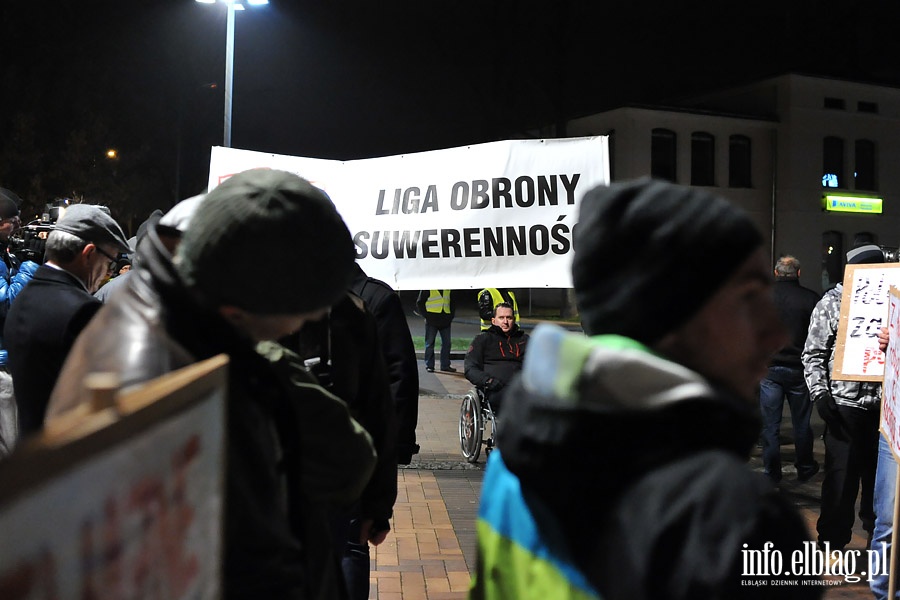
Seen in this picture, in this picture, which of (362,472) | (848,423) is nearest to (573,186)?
(848,423)

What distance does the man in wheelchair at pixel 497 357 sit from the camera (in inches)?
302

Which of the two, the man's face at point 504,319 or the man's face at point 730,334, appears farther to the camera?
the man's face at point 504,319

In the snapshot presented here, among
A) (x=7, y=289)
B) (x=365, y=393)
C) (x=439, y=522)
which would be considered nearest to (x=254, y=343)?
(x=365, y=393)

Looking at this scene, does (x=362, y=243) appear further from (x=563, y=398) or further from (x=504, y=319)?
(x=563, y=398)

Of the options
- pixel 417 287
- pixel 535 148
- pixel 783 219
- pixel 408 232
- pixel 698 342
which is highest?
pixel 783 219

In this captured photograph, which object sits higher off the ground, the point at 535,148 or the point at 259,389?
the point at 535,148

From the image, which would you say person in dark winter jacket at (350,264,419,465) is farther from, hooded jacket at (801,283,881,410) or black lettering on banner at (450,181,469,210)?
hooded jacket at (801,283,881,410)

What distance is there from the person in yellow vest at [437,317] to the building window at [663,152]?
22599mm

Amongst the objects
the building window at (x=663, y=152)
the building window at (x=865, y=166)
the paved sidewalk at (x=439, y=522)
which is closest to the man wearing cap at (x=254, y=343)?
the paved sidewalk at (x=439, y=522)

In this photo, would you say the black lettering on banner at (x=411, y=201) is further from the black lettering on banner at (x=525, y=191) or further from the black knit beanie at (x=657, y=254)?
the black knit beanie at (x=657, y=254)

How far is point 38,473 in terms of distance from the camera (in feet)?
2.45

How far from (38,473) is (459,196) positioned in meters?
4.81

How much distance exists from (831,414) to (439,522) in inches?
104

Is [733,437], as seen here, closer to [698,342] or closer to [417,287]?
[698,342]
